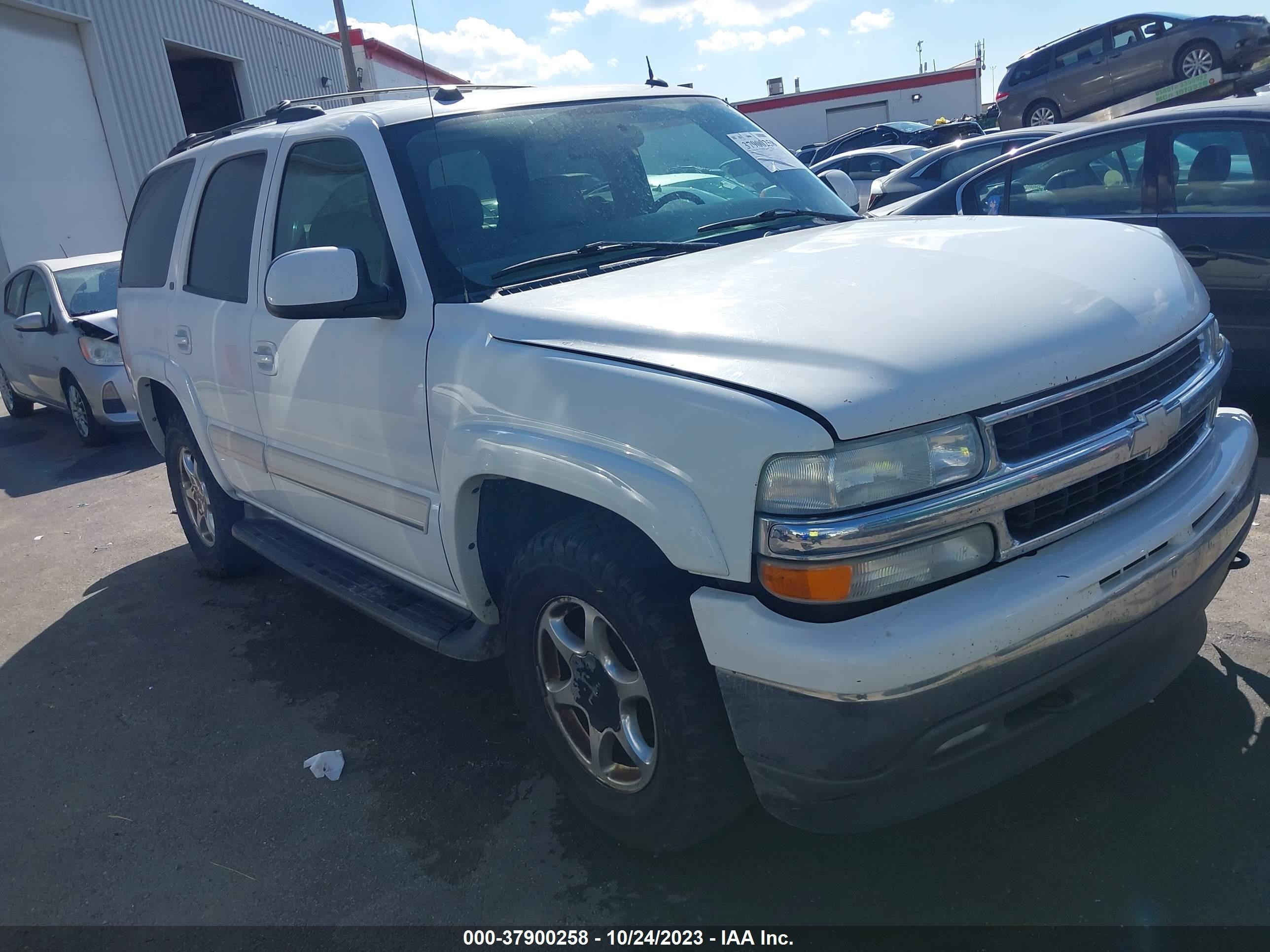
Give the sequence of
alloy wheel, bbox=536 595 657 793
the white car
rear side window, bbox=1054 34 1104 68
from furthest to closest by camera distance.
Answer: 1. rear side window, bbox=1054 34 1104 68
2. the white car
3. alloy wheel, bbox=536 595 657 793

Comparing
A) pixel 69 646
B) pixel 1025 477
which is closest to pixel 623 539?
pixel 1025 477

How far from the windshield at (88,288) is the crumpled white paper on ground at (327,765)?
7.30 m

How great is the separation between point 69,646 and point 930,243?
13.7 feet

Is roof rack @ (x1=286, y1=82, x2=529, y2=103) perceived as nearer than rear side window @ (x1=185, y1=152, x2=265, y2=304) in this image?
Yes

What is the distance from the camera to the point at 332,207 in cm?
348

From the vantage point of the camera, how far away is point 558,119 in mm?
3398

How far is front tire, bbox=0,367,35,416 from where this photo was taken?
35.8ft

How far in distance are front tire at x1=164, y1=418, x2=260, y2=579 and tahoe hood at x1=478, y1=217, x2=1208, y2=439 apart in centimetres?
271

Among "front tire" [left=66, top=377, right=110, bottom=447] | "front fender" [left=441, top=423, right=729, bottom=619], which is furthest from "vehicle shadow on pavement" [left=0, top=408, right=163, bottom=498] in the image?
"front fender" [left=441, top=423, right=729, bottom=619]

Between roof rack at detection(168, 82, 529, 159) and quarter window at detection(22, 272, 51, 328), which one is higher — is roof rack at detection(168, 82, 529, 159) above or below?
above

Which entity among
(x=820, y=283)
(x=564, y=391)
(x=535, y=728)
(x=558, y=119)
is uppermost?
(x=558, y=119)

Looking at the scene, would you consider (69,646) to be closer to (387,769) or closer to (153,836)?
(153,836)

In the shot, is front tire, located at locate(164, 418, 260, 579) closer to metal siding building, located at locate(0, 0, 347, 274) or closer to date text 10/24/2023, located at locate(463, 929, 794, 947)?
date text 10/24/2023, located at locate(463, 929, 794, 947)

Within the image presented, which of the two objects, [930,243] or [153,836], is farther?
[153,836]
